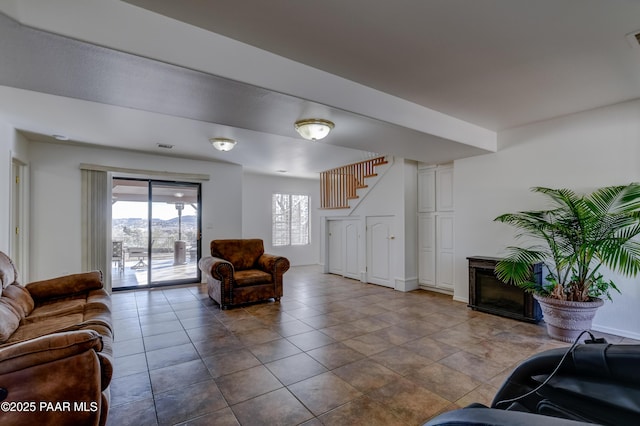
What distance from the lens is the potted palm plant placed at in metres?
2.79

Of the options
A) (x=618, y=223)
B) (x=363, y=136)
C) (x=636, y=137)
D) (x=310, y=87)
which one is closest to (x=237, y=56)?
(x=310, y=87)

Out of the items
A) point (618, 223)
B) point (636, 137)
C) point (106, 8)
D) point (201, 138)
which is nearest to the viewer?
point (106, 8)

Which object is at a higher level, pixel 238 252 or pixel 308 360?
pixel 238 252

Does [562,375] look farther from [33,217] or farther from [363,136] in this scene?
[33,217]

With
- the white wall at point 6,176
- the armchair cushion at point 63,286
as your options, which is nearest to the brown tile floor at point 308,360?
the armchair cushion at point 63,286

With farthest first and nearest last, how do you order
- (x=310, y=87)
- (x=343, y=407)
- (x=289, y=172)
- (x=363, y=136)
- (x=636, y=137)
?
1. (x=289, y=172)
2. (x=363, y=136)
3. (x=636, y=137)
4. (x=310, y=87)
5. (x=343, y=407)

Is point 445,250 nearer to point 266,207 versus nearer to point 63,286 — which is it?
point 266,207

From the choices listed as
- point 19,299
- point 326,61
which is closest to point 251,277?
point 19,299

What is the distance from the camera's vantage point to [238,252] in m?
4.83

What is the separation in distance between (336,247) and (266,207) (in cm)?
224

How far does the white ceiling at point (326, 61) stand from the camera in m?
1.69

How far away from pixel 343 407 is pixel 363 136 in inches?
103

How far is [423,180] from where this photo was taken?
17.2 ft

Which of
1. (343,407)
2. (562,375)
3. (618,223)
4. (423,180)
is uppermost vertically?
(423,180)
